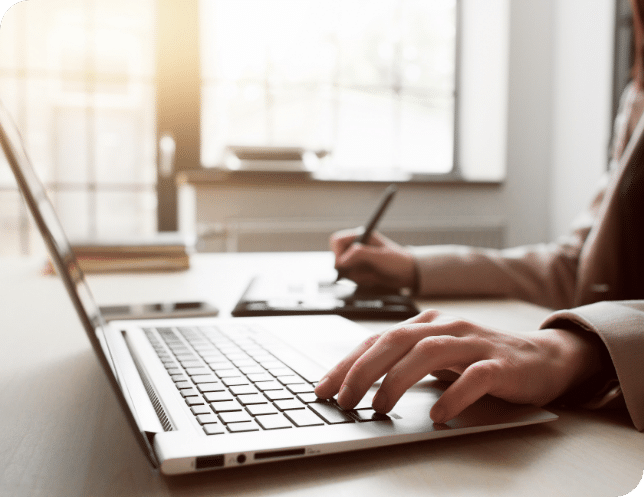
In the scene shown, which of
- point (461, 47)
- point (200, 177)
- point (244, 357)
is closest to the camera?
point (244, 357)

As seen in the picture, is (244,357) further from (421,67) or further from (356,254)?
(421,67)

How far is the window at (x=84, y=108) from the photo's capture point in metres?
2.58

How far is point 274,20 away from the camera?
2850mm

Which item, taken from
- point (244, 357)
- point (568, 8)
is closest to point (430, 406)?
point (244, 357)

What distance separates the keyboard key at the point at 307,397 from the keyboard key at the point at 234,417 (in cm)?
5

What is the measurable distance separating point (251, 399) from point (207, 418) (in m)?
0.04

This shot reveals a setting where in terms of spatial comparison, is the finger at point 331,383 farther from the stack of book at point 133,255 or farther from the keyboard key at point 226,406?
the stack of book at point 133,255

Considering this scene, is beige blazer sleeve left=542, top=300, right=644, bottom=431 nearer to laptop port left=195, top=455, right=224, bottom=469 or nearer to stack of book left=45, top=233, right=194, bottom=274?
laptop port left=195, top=455, right=224, bottom=469

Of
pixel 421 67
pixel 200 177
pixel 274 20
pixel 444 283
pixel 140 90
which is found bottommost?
pixel 444 283

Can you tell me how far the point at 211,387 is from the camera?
398mm

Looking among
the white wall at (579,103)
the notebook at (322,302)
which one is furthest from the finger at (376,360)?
the white wall at (579,103)

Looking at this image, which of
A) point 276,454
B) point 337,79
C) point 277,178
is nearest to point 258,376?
point 276,454

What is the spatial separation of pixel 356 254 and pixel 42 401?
62 cm

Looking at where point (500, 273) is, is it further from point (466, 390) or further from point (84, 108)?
point (84, 108)
